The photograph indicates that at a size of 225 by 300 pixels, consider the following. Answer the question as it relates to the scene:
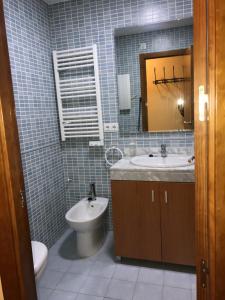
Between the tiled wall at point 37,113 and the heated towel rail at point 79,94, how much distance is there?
11cm

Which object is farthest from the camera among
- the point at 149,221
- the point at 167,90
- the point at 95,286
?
the point at 167,90

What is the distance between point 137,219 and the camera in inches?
81.0

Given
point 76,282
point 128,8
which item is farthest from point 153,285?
point 128,8

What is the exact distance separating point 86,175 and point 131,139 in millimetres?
657

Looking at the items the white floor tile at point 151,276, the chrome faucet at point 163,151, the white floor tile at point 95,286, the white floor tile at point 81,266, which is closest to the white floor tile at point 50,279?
the white floor tile at point 81,266

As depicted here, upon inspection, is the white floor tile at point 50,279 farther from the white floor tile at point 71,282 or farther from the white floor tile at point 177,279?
the white floor tile at point 177,279

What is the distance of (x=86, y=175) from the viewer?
271cm

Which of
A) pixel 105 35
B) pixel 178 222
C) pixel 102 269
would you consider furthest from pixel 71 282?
pixel 105 35

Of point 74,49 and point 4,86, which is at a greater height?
point 74,49

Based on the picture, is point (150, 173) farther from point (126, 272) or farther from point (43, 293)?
point (43, 293)

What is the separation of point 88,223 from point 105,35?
1.78 m

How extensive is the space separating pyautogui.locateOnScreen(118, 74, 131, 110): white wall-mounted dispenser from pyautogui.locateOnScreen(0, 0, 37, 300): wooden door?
1617 mm

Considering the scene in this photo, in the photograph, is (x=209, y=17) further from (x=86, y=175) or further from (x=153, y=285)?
(x=86, y=175)

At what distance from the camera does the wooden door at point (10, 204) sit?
898 mm
